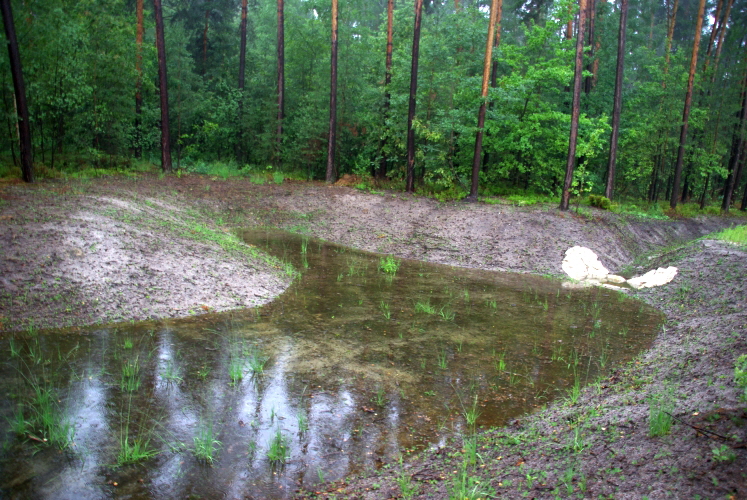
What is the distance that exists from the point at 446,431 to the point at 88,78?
19.7 m

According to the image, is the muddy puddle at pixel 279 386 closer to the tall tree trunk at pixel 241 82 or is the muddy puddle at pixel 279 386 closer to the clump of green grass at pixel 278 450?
the clump of green grass at pixel 278 450

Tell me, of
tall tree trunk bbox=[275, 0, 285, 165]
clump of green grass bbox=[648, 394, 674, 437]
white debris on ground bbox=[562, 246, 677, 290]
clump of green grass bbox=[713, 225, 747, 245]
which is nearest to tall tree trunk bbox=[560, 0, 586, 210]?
white debris on ground bbox=[562, 246, 677, 290]

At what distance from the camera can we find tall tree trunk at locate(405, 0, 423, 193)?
20172 mm

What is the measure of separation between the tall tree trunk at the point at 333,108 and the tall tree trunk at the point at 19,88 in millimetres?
11883

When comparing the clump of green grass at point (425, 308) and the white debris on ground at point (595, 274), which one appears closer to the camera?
the clump of green grass at point (425, 308)

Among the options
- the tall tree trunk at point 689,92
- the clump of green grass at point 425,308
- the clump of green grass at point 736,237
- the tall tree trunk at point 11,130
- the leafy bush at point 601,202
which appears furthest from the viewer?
the tall tree trunk at point 689,92

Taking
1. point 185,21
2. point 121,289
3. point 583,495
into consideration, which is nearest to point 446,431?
point 583,495

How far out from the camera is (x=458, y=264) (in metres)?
15.4

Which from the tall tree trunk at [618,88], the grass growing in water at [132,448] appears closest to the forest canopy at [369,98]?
the tall tree trunk at [618,88]

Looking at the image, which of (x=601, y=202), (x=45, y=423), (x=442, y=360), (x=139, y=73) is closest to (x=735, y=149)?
(x=601, y=202)

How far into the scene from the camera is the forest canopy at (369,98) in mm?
18766

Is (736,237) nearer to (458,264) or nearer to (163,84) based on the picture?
(458,264)

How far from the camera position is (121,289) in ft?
29.9

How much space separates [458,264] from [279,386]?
382 inches
